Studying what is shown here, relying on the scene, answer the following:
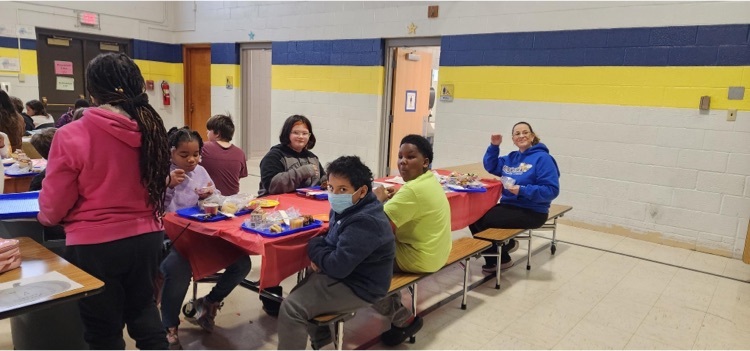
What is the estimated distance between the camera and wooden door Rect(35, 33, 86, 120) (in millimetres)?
8016

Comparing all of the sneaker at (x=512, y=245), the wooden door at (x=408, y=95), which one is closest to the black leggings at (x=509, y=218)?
the sneaker at (x=512, y=245)

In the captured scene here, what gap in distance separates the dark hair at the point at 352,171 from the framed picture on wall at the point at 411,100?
16.7 ft

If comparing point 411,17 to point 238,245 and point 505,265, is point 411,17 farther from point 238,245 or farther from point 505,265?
point 238,245

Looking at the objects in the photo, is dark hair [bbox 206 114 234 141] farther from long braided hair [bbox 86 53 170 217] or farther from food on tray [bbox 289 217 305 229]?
long braided hair [bbox 86 53 170 217]

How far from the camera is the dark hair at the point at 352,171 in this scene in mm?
2219

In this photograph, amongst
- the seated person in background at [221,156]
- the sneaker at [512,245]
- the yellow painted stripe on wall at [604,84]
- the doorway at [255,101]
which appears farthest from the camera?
the doorway at [255,101]

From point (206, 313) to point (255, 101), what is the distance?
22.3 feet

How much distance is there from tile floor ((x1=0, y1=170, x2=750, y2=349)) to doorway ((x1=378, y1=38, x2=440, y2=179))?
9.95ft

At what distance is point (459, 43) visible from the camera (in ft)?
19.8

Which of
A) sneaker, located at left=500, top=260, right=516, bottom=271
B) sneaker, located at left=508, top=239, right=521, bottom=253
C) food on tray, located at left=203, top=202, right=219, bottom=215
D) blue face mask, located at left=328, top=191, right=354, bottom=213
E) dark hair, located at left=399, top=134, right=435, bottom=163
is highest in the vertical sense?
dark hair, located at left=399, top=134, right=435, bottom=163

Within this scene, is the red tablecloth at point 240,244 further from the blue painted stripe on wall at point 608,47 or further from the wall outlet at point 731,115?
the wall outlet at point 731,115

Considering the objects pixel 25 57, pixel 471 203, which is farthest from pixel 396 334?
pixel 25 57

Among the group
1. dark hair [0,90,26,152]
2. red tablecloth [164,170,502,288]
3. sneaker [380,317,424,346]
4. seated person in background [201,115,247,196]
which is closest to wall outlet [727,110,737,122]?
sneaker [380,317,424,346]

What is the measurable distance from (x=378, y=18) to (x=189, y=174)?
457 centimetres
